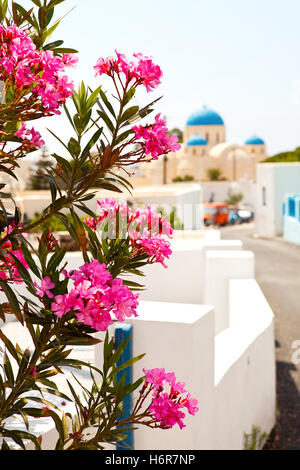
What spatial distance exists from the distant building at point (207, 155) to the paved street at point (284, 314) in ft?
119

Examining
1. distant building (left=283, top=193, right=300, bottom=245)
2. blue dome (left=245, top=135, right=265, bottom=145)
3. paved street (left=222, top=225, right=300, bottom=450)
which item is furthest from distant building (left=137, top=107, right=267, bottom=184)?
paved street (left=222, top=225, right=300, bottom=450)

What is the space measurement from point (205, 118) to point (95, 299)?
6717cm

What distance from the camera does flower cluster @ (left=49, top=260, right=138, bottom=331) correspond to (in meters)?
2.14

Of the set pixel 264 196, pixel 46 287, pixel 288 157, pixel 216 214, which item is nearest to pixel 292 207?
pixel 264 196

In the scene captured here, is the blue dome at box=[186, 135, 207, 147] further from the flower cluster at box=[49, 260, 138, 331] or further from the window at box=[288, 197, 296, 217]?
the flower cluster at box=[49, 260, 138, 331]

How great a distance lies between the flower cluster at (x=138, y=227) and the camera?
2611 millimetres

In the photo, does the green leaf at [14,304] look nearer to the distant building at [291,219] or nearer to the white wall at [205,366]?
the white wall at [205,366]

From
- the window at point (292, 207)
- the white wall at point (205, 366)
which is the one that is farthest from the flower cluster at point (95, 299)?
the window at point (292, 207)

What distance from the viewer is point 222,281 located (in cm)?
1009

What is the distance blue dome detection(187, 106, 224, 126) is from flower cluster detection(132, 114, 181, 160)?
66.5 metres

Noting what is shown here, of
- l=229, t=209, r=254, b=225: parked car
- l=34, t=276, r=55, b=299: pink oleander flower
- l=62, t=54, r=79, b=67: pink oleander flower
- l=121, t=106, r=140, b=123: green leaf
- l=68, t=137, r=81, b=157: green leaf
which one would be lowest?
l=229, t=209, r=254, b=225: parked car

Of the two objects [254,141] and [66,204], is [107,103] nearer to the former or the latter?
[66,204]

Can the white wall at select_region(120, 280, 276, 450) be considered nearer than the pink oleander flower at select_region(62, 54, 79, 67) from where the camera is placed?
No

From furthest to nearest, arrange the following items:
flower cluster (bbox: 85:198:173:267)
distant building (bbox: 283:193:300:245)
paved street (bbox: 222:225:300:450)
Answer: distant building (bbox: 283:193:300:245) < paved street (bbox: 222:225:300:450) < flower cluster (bbox: 85:198:173:267)
